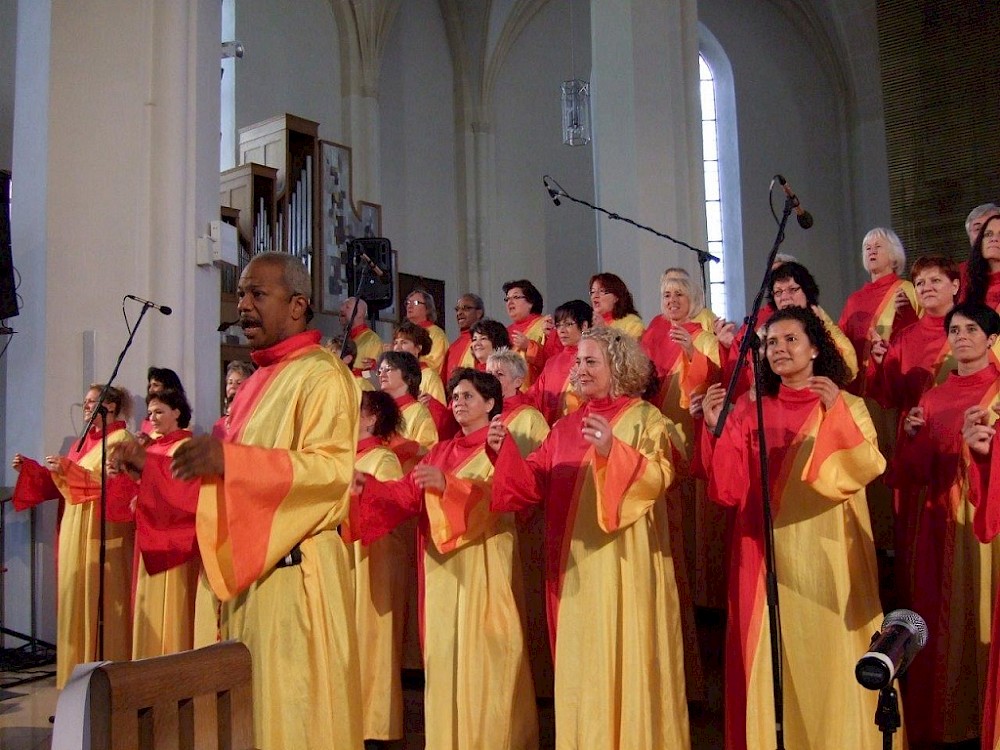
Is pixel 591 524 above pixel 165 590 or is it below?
above

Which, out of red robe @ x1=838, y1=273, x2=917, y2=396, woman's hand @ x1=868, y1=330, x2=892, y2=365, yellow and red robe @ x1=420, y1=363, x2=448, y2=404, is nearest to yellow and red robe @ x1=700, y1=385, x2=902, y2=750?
woman's hand @ x1=868, y1=330, x2=892, y2=365

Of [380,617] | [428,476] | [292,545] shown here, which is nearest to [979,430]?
[428,476]

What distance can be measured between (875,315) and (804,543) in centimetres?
242

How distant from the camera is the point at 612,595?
4324mm

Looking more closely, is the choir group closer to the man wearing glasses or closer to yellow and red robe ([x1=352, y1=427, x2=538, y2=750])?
yellow and red robe ([x1=352, y1=427, x2=538, y2=750])

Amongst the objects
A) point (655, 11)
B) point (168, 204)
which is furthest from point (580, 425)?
point (655, 11)

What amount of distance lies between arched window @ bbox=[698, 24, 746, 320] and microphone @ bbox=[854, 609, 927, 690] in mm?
14555

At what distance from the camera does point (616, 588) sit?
14.2 feet

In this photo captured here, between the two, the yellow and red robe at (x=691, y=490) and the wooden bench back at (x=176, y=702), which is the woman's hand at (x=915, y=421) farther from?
the wooden bench back at (x=176, y=702)

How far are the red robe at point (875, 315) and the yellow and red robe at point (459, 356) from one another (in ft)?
8.95

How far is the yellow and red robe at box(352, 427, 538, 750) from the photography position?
14.9ft

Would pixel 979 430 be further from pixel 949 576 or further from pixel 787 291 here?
pixel 787 291

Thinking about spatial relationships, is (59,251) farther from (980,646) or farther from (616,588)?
(980,646)

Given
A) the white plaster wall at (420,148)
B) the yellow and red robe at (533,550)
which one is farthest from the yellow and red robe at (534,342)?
the white plaster wall at (420,148)
